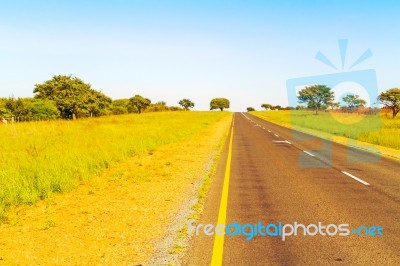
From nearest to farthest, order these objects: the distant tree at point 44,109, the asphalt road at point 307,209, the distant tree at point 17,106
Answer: the asphalt road at point 307,209 < the distant tree at point 44,109 < the distant tree at point 17,106

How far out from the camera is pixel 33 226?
6.07m

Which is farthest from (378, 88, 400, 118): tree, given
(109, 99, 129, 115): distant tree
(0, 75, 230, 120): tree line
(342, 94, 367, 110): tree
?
(109, 99, 129, 115): distant tree

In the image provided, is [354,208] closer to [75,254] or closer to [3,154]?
[75,254]

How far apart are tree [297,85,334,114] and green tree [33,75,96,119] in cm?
6633

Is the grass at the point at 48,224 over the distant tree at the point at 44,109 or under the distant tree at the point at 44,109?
under

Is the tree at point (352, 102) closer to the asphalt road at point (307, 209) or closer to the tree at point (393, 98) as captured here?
the tree at point (393, 98)

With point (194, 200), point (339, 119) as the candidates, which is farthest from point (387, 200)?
point (339, 119)

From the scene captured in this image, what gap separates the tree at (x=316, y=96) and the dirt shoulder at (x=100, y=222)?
100972 millimetres

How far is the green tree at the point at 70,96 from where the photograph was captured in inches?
2406

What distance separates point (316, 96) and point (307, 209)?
4140 inches

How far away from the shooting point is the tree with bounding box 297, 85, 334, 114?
10456 cm

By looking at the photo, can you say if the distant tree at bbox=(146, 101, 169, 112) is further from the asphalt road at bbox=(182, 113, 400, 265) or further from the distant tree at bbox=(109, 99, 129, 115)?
the asphalt road at bbox=(182, 113, 400, 265)

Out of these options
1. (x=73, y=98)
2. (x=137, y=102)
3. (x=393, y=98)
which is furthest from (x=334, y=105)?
(x=73, y=98)

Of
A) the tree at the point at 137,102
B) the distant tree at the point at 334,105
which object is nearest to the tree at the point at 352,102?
the distant tree at the point at 334,105
